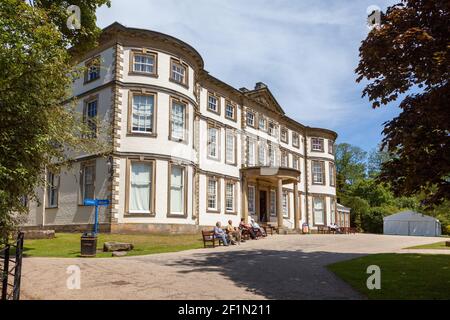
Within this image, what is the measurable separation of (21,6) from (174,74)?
19.0 meters

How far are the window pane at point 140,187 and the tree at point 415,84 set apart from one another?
51.2 ft

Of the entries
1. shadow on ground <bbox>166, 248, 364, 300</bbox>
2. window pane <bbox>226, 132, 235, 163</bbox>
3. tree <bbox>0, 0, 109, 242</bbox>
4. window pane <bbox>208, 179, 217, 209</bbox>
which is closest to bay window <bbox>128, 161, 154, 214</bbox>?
window pane <bbox>208, 179, 217, 209</bbox>

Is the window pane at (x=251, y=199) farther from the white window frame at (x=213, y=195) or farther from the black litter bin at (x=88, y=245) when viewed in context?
the black litter bin at (x=88, y=245)

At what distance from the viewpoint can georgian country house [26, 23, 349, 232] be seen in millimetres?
23953

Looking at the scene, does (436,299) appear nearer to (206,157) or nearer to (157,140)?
(157,140)

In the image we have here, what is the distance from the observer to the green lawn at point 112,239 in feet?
56.8

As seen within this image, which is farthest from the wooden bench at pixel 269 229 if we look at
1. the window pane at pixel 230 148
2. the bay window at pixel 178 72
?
the bay window at pixel 178 72

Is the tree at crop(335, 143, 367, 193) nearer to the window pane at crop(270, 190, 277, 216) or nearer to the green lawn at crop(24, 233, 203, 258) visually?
the window pane at crop(270, 190, 277, 216)

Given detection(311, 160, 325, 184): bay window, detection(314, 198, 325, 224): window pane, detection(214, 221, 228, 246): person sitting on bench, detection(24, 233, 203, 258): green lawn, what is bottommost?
detection(24, 233, 203, 258): green lawn

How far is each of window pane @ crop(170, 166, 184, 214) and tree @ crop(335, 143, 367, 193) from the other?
50.4 m

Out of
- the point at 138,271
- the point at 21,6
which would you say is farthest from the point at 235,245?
the point at 21,6

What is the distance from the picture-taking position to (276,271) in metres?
12.7
